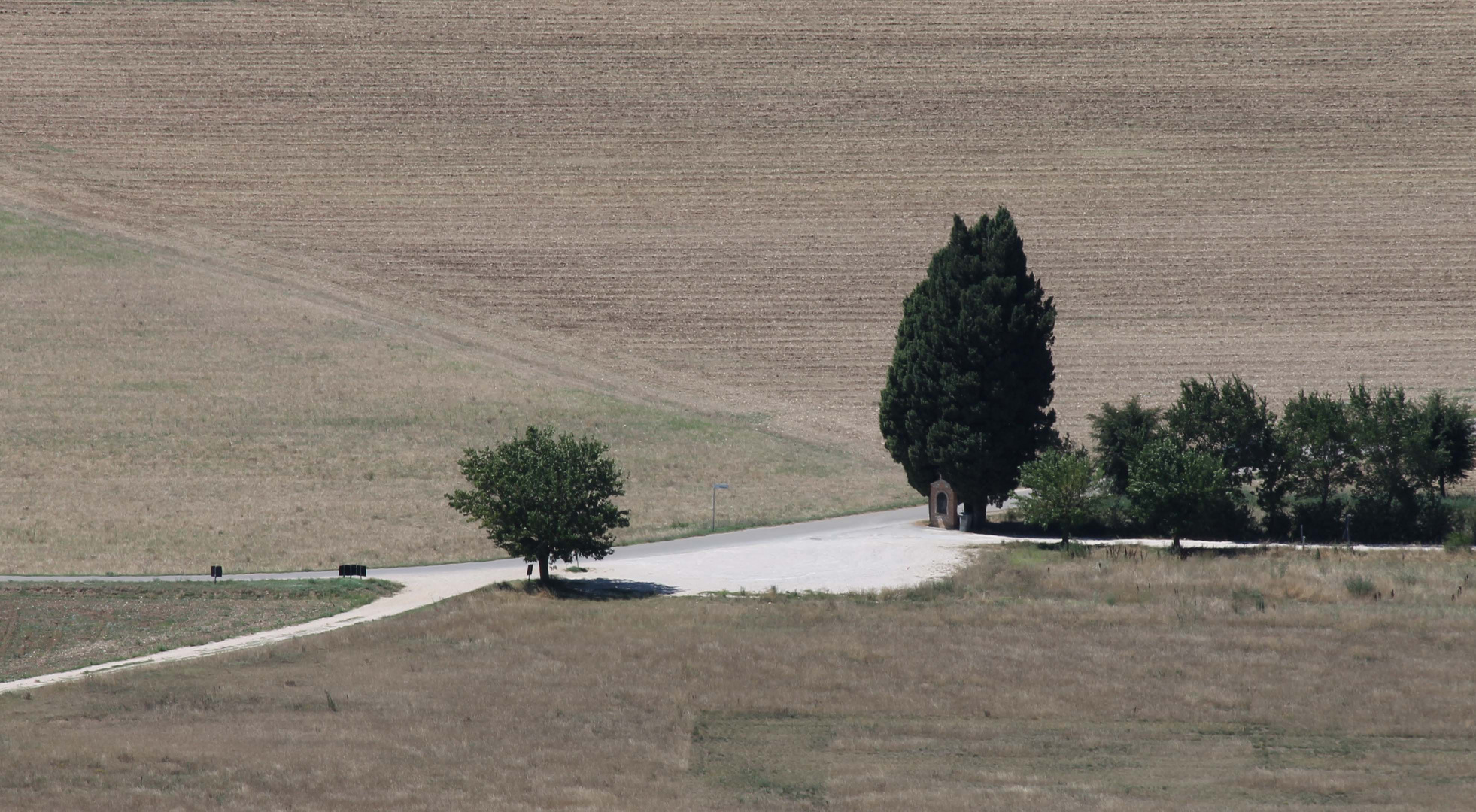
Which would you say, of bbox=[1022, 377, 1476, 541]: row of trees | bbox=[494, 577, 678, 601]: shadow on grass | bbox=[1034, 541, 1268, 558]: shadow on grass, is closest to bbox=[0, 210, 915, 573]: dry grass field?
bbox=[494, 577, 678, 601]: shadow on grass

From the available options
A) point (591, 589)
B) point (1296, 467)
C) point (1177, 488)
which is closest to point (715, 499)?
point (591, 589)

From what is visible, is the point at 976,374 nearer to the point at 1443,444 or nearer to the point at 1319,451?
the point at 1319,451

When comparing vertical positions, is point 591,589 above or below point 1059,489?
below

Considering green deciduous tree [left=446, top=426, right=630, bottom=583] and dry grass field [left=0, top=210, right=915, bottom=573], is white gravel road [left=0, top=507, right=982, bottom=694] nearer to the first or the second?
green deciduous tree [left=446, top=426, right=630, bottom=583]

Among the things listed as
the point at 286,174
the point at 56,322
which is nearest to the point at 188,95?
the point at 286,174

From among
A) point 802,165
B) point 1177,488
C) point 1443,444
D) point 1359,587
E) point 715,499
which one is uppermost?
point 802,165

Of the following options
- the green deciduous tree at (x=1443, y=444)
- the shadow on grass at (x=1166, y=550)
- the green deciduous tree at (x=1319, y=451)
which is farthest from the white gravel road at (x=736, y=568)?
the green deciduous tree at (x=1443, y=444)
